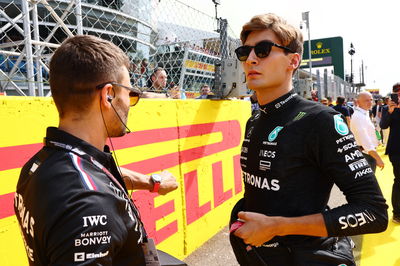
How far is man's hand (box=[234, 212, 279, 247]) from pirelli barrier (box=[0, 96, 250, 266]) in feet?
4.94

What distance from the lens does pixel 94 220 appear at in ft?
3.05

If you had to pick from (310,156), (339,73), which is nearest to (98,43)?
(310,156)

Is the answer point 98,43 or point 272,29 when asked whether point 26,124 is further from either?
point 272,29

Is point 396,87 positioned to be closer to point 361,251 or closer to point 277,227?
point 361,251

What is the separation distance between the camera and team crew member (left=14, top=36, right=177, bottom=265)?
92cm

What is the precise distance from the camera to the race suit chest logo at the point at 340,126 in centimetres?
135

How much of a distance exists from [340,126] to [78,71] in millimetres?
1112

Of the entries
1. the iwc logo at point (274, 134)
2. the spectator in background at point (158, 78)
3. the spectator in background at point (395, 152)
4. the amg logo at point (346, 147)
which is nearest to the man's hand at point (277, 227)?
the amg logo at point (346, 147)

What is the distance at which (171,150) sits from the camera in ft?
11.0

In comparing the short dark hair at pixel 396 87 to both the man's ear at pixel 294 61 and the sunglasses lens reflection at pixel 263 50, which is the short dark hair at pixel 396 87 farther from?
the sunglasses lens reflection at pixel 263 50

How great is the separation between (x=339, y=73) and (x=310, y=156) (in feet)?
136

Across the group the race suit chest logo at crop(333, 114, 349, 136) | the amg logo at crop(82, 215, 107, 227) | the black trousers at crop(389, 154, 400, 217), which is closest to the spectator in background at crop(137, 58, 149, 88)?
the race suit chest logo at crop(333, 114, 349, 136)

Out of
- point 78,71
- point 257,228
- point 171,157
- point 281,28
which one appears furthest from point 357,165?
point 171,157

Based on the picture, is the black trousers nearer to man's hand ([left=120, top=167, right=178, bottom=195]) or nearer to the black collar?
the black collar
